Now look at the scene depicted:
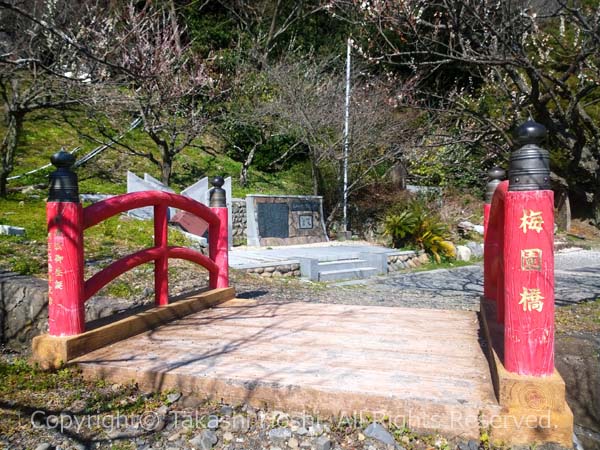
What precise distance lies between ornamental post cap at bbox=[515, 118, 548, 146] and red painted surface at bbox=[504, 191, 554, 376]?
0.22m

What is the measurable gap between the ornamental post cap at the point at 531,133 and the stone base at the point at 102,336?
8.04ft

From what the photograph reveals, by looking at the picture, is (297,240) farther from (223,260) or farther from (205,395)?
(205,395)

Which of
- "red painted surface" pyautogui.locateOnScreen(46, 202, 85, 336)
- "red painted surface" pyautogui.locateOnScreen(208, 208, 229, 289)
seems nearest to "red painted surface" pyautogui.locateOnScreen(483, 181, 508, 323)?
"red painted surface" pyautogui.locateOnScreen(208, 208, 229, 289)

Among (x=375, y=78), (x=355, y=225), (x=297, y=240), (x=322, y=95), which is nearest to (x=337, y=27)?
(x=375, y=78)

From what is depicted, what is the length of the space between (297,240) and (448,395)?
981cm

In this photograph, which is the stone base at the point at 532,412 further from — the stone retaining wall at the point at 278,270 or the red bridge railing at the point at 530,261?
the stone retaining wall at the point at 278,270

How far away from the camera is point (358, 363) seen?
97.9 inches

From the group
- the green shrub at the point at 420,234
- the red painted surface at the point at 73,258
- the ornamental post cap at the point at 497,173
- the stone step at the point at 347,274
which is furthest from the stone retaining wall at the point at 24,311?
the green shrub at the point at 420,234

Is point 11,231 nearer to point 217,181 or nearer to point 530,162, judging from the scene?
point 217,181

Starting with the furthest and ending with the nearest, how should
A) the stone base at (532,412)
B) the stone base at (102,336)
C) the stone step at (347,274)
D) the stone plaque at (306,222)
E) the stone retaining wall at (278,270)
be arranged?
the stone plaque at (306,222) → the stone step at (347,274) → the stone retaining wall at (278,270) → the stone base at (102,336) → the stone base at (532,412)

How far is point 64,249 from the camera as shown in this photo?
2.61 meters

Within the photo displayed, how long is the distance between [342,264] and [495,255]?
560cm

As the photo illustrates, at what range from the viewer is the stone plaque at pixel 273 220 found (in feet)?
36.0

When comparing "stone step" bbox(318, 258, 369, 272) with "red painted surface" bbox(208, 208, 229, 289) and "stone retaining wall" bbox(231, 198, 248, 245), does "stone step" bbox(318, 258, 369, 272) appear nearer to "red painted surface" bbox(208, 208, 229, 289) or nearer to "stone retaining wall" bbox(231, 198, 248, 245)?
"stone retaining wall" bbox(231, 198, 248, 245)
